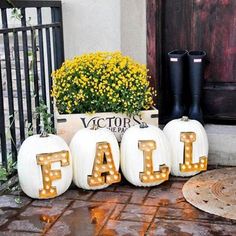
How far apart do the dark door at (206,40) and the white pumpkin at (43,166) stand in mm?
1192

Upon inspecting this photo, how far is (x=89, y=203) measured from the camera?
3010mm

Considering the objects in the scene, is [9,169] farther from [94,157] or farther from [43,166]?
[94,157]

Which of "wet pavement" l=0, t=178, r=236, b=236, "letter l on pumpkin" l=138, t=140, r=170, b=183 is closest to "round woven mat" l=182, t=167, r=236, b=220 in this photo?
"wet pavement" l=0, t=178, r=236, b=236

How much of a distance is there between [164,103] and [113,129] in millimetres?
745

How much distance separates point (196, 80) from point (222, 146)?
55cm

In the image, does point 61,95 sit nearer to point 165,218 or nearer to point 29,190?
point 29,190

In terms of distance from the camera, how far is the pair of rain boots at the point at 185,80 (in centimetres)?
366

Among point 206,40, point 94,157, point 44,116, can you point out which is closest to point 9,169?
point 44,116

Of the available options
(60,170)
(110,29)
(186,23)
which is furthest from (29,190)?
(186,23)

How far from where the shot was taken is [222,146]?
12.2 feet

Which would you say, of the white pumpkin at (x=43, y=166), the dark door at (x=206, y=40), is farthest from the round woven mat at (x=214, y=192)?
the white pumpkin at (x=43, y=166)

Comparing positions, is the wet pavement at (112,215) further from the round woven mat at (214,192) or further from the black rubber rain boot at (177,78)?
the black rubber rain boot at (177,78)

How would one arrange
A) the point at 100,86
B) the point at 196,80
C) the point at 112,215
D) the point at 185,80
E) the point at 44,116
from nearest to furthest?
1. the point at 112,215
2. the point at 100,86
3. the point at 44,116
4. the point at 196,80
5. the point at 185,80

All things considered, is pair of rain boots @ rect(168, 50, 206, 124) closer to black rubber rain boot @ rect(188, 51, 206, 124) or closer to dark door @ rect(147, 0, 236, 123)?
black rubber rain boot @ rect(188, 51, 206, 124)
